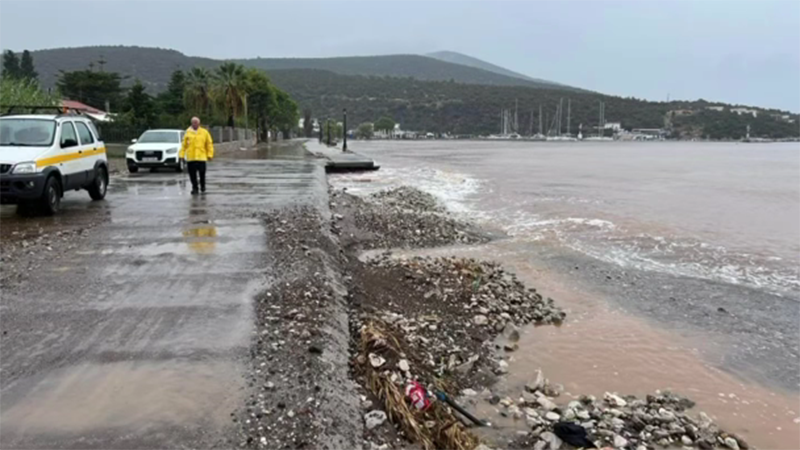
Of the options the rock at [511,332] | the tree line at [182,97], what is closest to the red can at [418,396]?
the rock at [511,332]

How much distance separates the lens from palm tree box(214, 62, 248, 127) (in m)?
58.3

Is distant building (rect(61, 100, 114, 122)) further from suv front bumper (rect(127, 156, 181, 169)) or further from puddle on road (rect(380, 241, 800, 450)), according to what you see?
puddle on road (rect(380, 241, 800, 450))

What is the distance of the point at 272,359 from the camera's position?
4.93 meters

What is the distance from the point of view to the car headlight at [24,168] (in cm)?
1031

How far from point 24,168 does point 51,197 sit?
2.64ft

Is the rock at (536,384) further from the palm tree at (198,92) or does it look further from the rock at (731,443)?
the palm tree at (198,92)

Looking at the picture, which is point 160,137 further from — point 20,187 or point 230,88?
point 230,88

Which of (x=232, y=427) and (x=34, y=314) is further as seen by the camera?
(x=34, y=314)

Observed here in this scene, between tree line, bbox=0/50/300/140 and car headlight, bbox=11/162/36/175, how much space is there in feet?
67.7

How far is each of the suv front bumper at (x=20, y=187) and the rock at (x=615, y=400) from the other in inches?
379

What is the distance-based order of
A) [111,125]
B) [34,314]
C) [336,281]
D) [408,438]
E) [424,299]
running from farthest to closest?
1. [111,125]
2. [424,299]
3. [336,281]
4. [34,314]
5. [408,438]

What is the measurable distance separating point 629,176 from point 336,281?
125ft

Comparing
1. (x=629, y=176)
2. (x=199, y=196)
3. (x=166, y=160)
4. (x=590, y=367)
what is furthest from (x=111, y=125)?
(x=590, y=367)

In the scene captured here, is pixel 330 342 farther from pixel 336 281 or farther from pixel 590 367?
pixel 590 367
